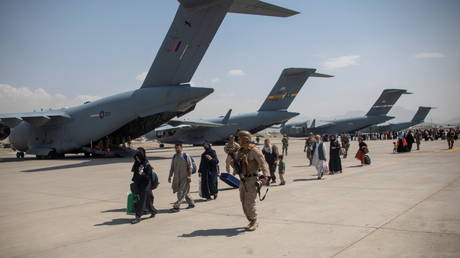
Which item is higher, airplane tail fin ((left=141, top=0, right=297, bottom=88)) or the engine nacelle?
airplane tail fin ((left=141, top=0, right=297, bottom=88))

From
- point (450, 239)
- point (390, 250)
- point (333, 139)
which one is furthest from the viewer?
point (333, 139)

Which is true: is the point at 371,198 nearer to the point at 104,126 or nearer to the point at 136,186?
the point at 136,186

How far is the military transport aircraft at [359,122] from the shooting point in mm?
57469

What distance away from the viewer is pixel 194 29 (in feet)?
64.3

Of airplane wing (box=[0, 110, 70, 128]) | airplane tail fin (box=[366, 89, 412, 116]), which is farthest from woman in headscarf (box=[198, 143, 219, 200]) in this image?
airplane tail fin (box=[366, 89, 412, 116])

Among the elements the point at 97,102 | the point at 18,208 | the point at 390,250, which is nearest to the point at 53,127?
the point at 97,102

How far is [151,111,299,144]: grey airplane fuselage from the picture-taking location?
1564 inches

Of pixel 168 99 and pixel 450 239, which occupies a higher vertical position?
pixel 168 99

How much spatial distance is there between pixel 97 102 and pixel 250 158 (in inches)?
756

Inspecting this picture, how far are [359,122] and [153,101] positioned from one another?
152 ft

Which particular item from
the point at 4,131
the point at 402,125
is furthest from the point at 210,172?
the point at 402,125

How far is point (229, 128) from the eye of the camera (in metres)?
42.2

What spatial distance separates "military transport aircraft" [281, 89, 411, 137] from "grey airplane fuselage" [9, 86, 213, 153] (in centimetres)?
3560

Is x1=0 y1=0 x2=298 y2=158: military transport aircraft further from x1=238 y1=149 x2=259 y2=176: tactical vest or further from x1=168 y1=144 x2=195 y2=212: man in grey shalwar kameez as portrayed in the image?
x1=238 y1=149 x2=259 y2=176: tactical vest
